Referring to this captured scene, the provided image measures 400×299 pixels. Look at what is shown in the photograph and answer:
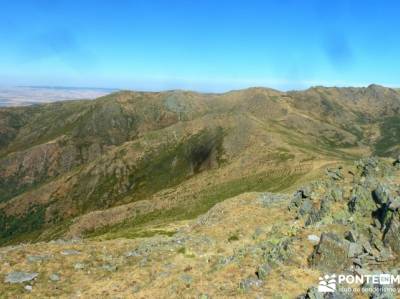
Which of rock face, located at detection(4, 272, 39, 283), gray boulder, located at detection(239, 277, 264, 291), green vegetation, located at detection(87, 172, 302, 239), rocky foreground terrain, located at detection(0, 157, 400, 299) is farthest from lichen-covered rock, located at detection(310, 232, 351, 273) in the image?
green vegetation, located at detection(87, 172, 302, 239)

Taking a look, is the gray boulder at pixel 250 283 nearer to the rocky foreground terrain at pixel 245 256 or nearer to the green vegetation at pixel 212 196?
the rocky foreground terrain at pixel 245 256

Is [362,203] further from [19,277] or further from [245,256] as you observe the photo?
[19,277]

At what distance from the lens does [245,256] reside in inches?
1458

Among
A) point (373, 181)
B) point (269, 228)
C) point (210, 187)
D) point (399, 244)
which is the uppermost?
point (373, 181)

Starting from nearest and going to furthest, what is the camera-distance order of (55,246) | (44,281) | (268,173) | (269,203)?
(44,281) < (55,246) < (269,203) < (268,173)

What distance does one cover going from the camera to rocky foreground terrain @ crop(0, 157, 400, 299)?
105 ft

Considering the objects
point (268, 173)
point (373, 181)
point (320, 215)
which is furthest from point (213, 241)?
point (268, 173)

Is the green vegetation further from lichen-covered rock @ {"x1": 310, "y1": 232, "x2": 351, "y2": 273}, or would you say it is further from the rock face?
lichen-covered rock @ {"x1": 310, "y1": 232, "x2": 351, "y2": 273}

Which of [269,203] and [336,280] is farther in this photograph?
[269,203]

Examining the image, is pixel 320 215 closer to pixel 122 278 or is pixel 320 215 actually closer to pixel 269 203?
pixel 269 203

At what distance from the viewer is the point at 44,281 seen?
36844mm

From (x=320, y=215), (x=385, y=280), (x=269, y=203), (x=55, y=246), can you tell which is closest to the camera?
(x=385, y=280)

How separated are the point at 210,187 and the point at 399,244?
15550 centimetres

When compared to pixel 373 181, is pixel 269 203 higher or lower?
lower
